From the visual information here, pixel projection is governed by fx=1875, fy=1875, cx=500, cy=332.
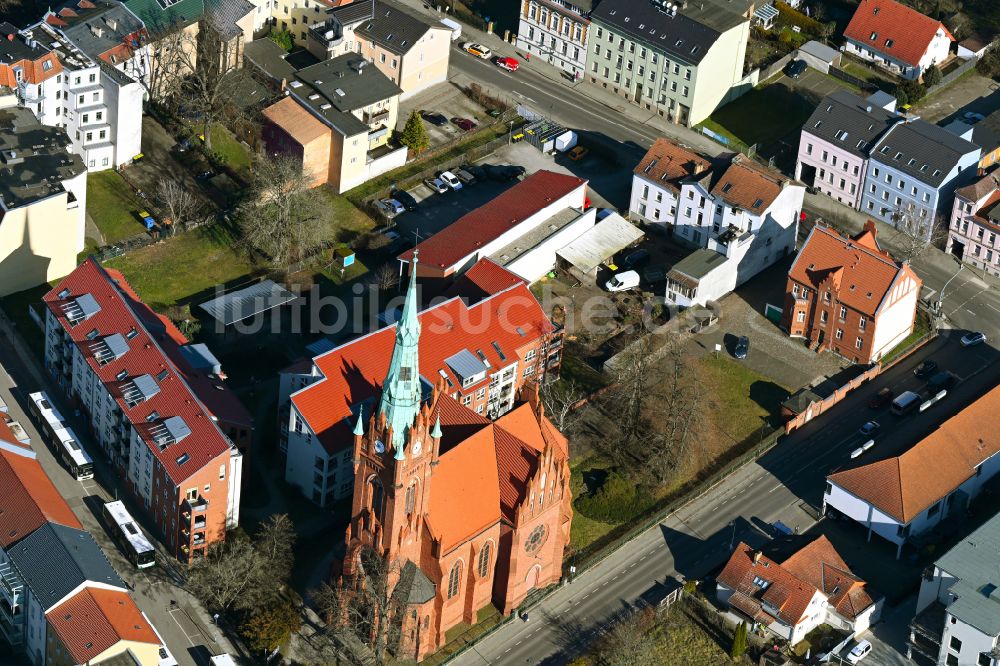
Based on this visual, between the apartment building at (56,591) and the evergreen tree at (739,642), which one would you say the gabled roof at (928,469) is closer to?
the evergreen tree at (739,642)

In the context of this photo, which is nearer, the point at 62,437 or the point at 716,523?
the point at 62,437

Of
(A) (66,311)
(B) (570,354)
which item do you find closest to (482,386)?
(B) (570,354)

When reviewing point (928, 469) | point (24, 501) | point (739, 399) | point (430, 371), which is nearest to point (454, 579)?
point (430, 371)

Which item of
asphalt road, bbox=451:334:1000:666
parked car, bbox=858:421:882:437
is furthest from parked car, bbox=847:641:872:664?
parked car, bbox=858:421:882:437

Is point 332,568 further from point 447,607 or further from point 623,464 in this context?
point 623,464

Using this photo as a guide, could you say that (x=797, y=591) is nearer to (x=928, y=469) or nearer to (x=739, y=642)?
(x=739, y=642)

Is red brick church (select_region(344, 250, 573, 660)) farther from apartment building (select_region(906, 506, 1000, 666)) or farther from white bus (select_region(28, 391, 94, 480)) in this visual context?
apartment building (select_region(906, 506, 1000, 666))
